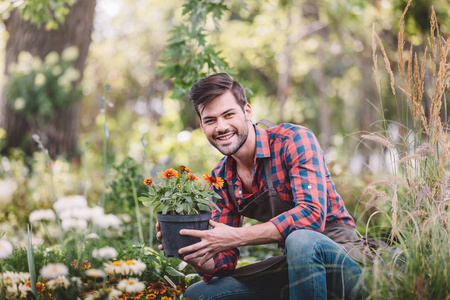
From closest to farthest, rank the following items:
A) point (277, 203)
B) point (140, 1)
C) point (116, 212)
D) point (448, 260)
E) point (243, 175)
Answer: point (448, 260), point (277, 203), point (243, 175), point (116, 212), point (140, 1)

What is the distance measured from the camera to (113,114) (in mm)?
17266

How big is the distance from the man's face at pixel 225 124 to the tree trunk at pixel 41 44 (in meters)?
5.24

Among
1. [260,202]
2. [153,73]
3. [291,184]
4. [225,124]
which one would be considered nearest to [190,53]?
[225,124]

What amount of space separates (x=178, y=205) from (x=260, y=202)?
1.79 ft

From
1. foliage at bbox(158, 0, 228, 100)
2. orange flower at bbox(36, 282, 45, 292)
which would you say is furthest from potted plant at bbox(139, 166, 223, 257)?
foliage at bbox(158, 0, 228, 100)

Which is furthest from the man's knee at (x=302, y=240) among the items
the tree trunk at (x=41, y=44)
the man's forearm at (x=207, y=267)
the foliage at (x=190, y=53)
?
the tree trunk at (x=41, y=44)

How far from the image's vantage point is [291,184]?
2.17m

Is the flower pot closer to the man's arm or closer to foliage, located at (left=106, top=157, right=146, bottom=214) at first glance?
the man's arm

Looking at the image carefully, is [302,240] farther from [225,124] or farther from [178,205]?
[225,124]

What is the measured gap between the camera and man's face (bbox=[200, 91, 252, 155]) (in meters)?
2.32

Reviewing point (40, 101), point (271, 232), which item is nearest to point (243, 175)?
point (271, 232)

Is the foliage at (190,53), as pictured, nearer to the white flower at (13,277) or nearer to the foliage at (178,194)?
the foliage at (178,194)

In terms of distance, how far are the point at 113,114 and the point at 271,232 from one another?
16.0 metres

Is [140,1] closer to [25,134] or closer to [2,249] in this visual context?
[25,134]
